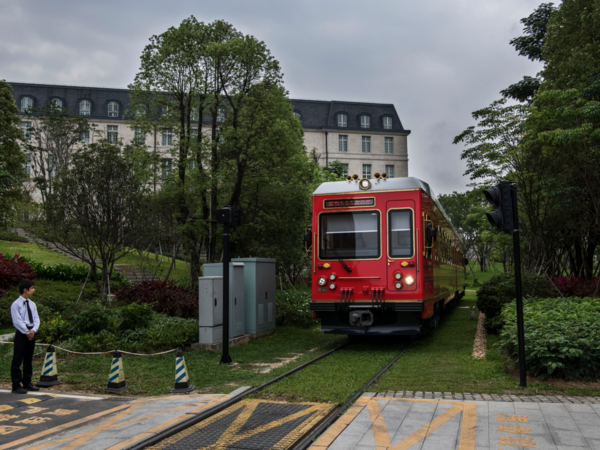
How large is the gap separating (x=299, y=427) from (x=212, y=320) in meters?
5.94

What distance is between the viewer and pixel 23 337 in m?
7.74

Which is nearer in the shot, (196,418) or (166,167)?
(196,418)

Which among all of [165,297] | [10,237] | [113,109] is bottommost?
[165,297]

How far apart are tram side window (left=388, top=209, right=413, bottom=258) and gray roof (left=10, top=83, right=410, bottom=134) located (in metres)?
51.2

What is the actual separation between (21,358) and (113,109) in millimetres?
56763

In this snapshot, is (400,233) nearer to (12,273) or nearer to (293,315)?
(293,315)

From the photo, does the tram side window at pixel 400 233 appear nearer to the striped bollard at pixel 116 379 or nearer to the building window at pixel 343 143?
the striped bollard at pixel 116 379

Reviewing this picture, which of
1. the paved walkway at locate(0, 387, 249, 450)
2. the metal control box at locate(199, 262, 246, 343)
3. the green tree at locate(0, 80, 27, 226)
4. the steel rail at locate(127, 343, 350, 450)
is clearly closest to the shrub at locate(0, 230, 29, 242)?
the green tree at locate(0, 80, 27, 226)

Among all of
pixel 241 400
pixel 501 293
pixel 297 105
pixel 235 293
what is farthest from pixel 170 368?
pixel 297 105

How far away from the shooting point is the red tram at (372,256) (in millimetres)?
11039

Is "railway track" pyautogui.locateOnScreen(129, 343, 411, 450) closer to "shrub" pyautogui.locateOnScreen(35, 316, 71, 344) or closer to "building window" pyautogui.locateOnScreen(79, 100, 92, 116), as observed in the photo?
"shrub" pyautogui.locateOnScreen(35, 316, 71, 344)

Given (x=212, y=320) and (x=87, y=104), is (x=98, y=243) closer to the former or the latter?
(x=212, y=320)

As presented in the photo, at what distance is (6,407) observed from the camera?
684 centimetres

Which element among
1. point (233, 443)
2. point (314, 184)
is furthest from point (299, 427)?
point (314, 184)
